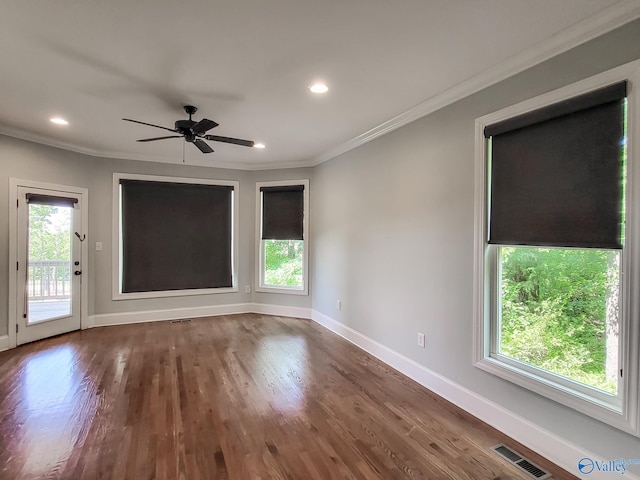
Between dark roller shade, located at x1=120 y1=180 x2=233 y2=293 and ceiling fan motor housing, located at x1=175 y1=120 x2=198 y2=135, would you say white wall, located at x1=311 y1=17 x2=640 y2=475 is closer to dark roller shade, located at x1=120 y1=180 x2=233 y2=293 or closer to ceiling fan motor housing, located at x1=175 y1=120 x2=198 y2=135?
ceiling fan motor housing, located at x1=175 y1=120 x2=198 y2=135

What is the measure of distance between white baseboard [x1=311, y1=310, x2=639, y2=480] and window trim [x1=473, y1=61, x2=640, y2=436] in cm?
25

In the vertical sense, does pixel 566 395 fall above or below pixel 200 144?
below

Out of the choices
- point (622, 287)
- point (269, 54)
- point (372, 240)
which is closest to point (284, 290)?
point (372, 240)

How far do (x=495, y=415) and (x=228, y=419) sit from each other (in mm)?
1986

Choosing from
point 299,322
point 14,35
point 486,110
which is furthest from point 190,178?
point 486,110

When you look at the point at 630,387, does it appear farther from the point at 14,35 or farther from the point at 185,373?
the point at 14,35

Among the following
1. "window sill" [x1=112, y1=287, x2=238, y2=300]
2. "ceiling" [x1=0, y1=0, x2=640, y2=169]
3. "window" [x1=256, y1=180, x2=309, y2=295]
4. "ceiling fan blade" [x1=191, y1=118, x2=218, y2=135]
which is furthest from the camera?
"window" [x1=256, y1=180, x2=309, y2=295]

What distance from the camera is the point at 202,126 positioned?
2975 mm

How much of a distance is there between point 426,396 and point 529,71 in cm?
265

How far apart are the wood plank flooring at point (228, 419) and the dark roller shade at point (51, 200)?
1842 mm

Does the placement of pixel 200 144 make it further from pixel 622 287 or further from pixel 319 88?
pixel 622 287

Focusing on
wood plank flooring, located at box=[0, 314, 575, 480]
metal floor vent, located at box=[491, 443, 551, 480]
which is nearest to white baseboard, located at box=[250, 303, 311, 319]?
wood plank flooring, located at box=[0, 314, 575, 480]

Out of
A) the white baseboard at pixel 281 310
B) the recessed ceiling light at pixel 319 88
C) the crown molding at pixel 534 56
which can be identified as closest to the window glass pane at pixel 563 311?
the crown molding at pixel 534 56

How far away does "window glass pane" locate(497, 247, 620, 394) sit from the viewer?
6.24ft
